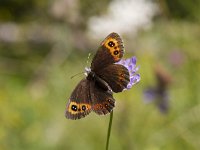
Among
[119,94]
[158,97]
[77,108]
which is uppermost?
[119,94]

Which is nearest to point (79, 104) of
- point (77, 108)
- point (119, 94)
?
point (77, 108)

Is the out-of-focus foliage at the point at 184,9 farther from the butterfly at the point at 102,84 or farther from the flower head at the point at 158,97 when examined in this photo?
the butterfly at the point at 102,84

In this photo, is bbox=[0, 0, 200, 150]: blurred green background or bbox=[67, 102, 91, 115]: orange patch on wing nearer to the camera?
bbox=[67, 102, 91, 115]: orange patch on wing

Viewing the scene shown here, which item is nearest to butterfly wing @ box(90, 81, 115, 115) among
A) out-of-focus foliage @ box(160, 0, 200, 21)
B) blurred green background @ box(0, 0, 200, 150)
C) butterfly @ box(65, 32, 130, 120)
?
butterfly @ box(65, 32, 130, 120)

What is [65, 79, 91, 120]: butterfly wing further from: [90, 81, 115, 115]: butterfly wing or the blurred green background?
the blurred green background

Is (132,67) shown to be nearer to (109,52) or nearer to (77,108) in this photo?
(109,52)

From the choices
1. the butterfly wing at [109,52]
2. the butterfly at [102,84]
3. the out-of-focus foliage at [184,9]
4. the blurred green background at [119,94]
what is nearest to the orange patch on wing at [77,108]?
the butterfly at [102,84]

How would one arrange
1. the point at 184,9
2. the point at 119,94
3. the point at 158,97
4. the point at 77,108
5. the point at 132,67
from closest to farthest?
1. the point at 77,108
2. the point at 132,67
3. the point at 158,97
4. the point at 119,94
5. the point at 184,9
